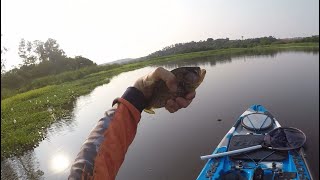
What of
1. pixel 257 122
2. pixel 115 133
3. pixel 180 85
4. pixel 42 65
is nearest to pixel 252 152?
pixel 257 122

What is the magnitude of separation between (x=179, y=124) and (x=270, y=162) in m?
Result: 7.47

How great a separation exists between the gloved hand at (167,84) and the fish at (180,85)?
1.0 inches

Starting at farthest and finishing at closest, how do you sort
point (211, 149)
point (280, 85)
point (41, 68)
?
point (41, 68)
point (280, 85)
point (211, 149)

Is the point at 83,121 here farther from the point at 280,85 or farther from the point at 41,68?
the point at 41,68

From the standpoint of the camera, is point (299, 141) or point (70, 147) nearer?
point (299, 141)

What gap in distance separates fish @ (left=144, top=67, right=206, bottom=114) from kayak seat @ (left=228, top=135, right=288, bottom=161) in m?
4.39

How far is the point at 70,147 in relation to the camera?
1259 cm

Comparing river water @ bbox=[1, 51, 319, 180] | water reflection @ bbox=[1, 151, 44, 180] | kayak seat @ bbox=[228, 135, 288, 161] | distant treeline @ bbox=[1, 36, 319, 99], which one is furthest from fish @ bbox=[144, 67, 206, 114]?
distant treeline @ bbox=[1, 36, 319, 99]

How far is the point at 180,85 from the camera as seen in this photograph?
1.94 m

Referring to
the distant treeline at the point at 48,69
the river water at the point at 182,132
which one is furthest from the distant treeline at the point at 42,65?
the river water at the point at 182,132

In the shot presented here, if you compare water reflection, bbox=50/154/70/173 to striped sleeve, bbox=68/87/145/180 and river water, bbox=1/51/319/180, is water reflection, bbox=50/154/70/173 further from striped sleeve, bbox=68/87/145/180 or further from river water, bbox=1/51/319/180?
striped sleeve, bbox=68/87/145/180

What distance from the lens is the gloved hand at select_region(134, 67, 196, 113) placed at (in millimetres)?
1889

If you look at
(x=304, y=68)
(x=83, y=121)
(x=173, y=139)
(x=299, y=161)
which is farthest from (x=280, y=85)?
(x=299, y=161)

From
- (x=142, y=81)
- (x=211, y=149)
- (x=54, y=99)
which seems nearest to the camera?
(x=142, y=81)
